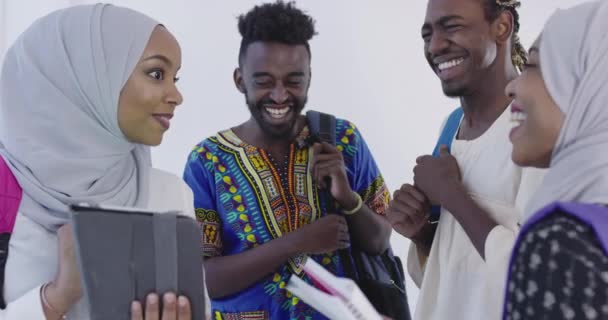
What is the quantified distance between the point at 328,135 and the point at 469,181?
24.2 inches

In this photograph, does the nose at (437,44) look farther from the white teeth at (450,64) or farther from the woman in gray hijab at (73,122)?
the woman in gray hijab at (73,122)

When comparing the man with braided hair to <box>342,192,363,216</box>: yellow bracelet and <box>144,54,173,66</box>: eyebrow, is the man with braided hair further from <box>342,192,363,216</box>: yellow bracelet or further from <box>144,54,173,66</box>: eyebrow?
<box>144,54,173,66</box>: eyebrow

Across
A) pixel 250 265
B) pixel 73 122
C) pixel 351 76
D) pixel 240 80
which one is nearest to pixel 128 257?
pixel 73 122

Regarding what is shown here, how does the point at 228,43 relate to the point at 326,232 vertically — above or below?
above

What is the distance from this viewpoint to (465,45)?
5.75 ft

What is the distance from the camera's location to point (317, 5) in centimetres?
346

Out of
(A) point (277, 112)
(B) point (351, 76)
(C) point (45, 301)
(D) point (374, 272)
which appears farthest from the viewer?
(B) point (351, 76)

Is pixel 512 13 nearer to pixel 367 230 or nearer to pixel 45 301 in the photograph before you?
pixel 367 230

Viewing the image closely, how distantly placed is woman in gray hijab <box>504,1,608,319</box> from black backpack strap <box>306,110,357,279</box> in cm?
88

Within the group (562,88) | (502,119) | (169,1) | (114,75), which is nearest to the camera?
(562,88)

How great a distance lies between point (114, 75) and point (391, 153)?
7.06ft

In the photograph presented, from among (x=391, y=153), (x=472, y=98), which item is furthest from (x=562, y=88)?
(x=391, y=153)

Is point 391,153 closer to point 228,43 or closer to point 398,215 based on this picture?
point 228,43

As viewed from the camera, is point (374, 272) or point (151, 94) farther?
point (374, 272)
